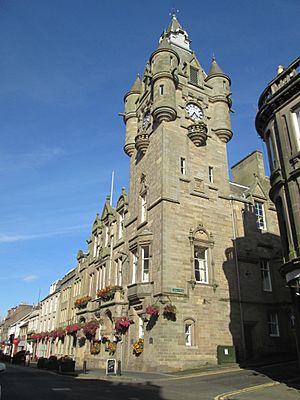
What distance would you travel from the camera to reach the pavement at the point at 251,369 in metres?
12.6

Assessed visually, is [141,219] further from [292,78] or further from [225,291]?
[292,78]

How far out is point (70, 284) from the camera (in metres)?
46.8

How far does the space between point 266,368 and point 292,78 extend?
1522cm

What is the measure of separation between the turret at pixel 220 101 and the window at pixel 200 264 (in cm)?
1047

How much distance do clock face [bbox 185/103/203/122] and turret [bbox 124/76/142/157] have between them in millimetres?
5778

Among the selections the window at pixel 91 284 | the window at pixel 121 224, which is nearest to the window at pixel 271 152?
the window at pixel 121 224

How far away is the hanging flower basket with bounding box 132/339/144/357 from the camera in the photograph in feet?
74.5

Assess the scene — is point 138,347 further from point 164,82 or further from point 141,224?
point 164,82

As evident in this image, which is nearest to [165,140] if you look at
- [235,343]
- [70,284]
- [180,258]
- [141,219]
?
[141,219]

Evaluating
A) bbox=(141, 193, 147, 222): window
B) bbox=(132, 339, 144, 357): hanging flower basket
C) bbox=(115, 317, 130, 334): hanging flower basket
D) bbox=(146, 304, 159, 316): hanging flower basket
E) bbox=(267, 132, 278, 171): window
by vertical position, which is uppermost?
bbox=(141, 193, 147, 222): window

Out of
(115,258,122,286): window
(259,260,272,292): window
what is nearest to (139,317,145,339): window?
(115,258,122,286): window

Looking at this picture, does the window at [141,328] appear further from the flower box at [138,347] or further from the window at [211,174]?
the window at [211,174]

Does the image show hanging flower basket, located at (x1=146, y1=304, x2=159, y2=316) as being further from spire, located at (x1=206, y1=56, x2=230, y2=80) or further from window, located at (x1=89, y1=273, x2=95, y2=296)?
spire, located at (x1=206, y1=56, x2=230, y2=80)

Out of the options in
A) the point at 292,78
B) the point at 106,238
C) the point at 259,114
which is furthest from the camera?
the point at 106,238
